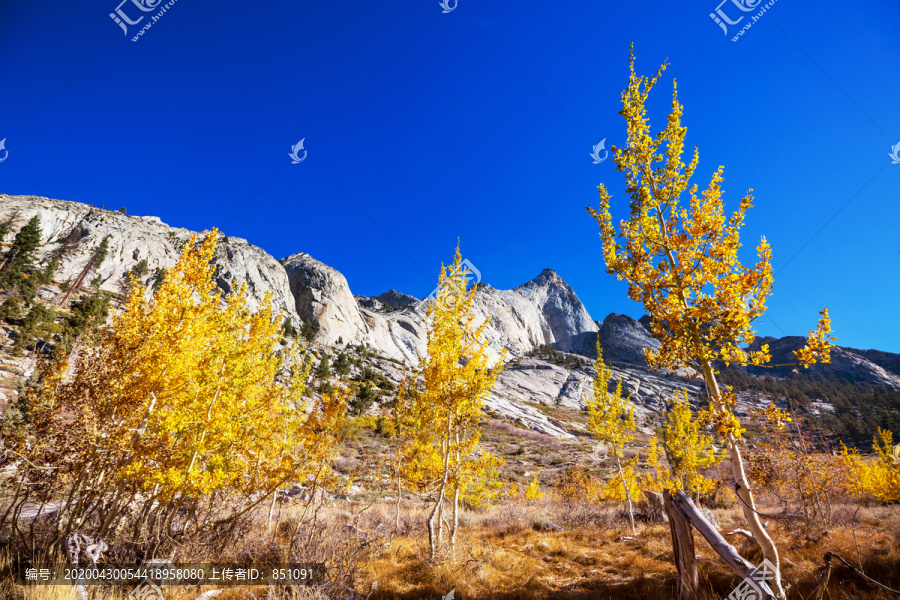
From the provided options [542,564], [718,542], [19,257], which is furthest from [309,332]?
[718,542]

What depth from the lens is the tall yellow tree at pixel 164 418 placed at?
6258 millimetres

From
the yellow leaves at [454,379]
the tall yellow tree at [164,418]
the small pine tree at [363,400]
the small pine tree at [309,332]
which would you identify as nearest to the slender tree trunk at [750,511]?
the yellow leaves at [454,379]

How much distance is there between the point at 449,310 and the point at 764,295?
634 cm

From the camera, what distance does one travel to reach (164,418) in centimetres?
700

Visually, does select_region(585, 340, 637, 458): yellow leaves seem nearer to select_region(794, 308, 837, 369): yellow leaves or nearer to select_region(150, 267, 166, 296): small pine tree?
select_region(794, 308, 837, 369): yellow leaves

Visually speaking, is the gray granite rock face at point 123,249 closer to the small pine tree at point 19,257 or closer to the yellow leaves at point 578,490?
the small pine tree at point 19,257

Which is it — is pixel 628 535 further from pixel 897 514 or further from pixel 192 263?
pixel 192 263

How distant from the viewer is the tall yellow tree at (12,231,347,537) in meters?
6.26

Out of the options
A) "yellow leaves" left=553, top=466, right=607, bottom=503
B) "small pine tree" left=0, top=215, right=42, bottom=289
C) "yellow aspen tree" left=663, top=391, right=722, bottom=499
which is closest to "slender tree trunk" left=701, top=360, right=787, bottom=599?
"yellow aspen tree" left=663, top=391, right=722, bottom=499

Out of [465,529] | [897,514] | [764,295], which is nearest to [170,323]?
[764,295]

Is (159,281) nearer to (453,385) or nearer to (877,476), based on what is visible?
(453,385)

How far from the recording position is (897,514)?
516 inches

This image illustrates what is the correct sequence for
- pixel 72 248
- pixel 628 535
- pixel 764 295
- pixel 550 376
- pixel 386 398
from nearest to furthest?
pixel 764 295 → pixel 628 535 → pixel 386 398 → pixel 72 248 → pixel 550 376

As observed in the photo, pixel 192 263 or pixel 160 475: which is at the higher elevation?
pixel 192 263
